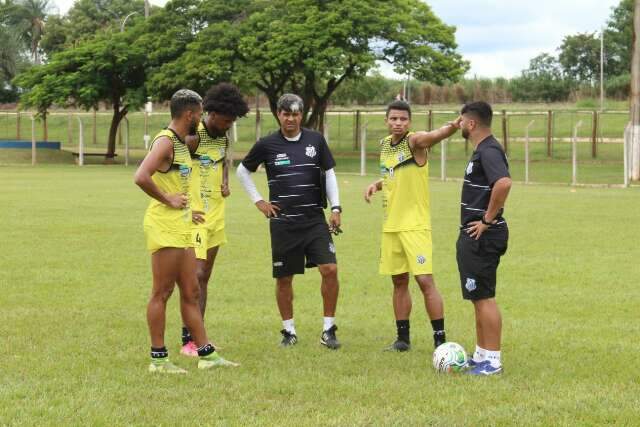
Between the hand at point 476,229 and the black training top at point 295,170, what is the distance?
5.80ft

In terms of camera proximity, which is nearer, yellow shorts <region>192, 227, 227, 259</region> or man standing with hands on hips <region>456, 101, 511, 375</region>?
man standing with hands on hips <region>456, 101, 511, 375</region>

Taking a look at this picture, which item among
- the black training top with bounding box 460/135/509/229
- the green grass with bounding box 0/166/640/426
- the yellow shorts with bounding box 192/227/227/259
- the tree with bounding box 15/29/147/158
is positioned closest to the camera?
the green grass with bounding box 0/166/640/426

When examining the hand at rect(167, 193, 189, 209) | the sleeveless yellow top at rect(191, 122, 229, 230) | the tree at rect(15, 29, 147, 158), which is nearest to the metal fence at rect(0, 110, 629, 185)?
the tree at rect(15, 29, 147, 158)

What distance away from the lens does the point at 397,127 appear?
8.39m

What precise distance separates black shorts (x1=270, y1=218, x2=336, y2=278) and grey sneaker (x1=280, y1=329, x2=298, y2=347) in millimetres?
515

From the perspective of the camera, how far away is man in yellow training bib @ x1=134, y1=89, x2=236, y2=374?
7.58m

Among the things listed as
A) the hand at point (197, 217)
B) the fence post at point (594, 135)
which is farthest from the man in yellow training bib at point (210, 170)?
the fence post at point (594, 135)

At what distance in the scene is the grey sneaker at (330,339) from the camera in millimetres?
8578

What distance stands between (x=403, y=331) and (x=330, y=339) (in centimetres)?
62

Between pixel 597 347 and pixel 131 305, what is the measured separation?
4.80 meters

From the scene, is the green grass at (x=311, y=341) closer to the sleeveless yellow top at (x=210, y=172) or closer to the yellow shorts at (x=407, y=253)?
the yellow shorts at (x=407, y=253)

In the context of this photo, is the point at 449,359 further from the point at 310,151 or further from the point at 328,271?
the point at 310,151

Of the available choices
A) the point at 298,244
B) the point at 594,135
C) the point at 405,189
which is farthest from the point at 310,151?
the point at 594,135

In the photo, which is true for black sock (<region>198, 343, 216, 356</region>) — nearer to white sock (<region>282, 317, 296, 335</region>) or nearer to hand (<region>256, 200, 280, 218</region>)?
white sock (<region>282, 317, 296, 335</region>)
